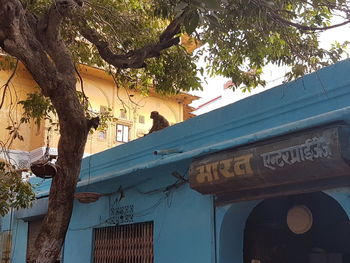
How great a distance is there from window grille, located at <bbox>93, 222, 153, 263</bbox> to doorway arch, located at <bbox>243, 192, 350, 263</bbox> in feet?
4.94

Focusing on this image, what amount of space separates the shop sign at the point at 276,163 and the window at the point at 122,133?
449 inches

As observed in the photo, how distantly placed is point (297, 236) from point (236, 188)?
1.90 m

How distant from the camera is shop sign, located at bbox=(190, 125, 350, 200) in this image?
4051 millimetres

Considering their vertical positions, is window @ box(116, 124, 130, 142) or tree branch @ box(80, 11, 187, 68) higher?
window @ box(116, 124, 130, 142)

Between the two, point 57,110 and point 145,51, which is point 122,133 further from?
point 57,110

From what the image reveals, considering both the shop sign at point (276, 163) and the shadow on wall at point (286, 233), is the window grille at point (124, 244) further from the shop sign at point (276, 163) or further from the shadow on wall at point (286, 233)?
the shop sign at point (276, 163)

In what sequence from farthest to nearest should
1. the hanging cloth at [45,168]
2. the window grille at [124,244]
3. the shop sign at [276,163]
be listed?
the window grille at [124,244], the hanging cloth at [45,168], the shop sign at [276,163]

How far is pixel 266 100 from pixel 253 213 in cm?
161

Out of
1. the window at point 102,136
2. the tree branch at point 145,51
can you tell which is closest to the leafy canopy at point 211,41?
the tree branch at point 145,51

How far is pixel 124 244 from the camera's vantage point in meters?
7.05

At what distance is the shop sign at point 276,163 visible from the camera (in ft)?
13.3

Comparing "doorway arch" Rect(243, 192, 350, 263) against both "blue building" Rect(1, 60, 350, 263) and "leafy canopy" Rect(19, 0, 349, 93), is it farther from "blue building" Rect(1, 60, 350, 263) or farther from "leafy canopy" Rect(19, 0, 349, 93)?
"leafy canopy" Rect(19, 0, 349, 93)

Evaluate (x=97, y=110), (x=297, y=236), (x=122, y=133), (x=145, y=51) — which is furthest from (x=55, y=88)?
(x=122, y=133)

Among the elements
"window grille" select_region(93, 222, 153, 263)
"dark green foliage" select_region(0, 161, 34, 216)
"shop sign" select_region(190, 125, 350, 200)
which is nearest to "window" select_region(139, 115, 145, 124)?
"window grille" select_region(93, 222, 153, 263)
